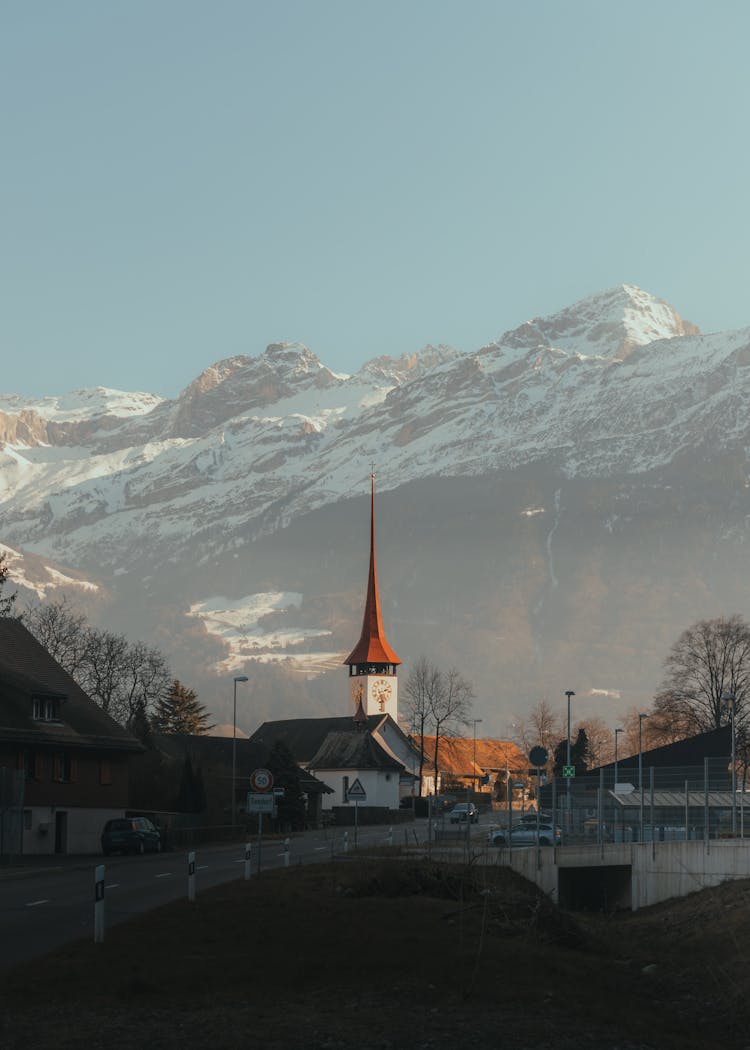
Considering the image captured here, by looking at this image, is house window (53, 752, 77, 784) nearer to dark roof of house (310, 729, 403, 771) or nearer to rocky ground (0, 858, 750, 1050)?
rocky ground (0, 858, 750, 1050)

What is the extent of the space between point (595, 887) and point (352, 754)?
8652 centimetres

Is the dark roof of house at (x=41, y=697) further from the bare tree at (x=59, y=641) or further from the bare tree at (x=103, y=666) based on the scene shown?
the bare tree at (x=103, y=666)

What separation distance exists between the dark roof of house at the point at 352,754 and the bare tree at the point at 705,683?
2372 cm

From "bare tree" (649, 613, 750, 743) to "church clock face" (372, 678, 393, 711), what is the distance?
56.0m

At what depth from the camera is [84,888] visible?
38812 mm

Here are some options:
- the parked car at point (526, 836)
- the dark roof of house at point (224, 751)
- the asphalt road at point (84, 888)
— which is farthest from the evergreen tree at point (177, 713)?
the asphalt road at point (84, 888)

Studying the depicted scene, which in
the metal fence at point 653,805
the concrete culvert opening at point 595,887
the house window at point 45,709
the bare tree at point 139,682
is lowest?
the concrete culvert opening at point 595,887

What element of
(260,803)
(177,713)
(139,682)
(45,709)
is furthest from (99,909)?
(177,713)

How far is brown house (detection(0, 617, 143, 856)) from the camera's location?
213 feet

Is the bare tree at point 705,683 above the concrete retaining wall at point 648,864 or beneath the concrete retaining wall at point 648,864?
above

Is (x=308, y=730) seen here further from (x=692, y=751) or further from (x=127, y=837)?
(x=127, y=837)

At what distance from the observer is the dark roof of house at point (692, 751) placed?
303ft

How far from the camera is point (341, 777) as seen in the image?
461 ft

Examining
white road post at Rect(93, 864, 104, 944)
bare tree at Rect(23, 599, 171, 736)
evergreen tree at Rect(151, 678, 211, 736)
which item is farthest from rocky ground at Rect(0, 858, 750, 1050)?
evergreen tree at Rect(151, 678, 211, 736)
